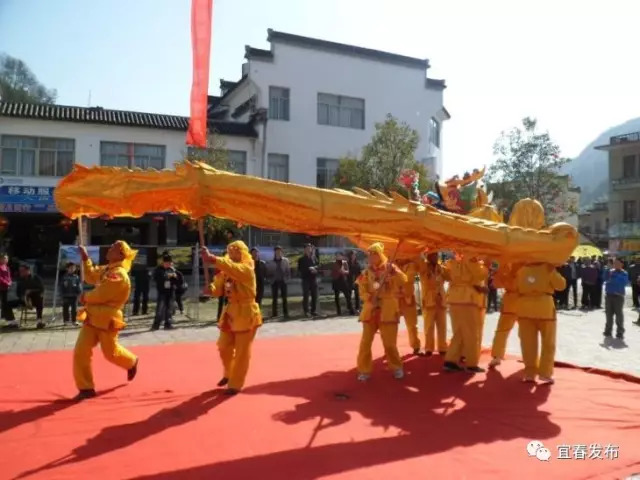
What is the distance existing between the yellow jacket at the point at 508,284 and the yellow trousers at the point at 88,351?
4183 millimetres

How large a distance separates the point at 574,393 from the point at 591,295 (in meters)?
9.57

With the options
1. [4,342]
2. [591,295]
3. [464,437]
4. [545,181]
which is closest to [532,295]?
[464,437]

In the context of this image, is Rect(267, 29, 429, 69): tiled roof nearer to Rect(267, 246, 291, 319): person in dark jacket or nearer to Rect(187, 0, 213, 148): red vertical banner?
Rect(267, 246, 291, 319): person in dark jacket

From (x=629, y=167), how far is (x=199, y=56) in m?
31.2

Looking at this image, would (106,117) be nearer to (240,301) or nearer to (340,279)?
(340,279)

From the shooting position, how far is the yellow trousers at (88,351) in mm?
5051

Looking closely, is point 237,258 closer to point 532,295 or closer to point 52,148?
point 532,295

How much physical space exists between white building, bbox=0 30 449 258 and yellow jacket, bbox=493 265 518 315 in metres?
11.8

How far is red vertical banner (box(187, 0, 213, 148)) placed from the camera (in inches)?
190

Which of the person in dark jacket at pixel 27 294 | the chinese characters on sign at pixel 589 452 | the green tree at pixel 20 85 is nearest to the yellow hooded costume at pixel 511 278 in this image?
the chinese characters on sign at pixel 589 452

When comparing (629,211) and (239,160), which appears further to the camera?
(629,211)

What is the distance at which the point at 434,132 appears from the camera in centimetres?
2305

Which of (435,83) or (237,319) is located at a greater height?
(435,83)

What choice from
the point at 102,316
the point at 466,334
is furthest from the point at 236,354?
→ the point at 466,334
